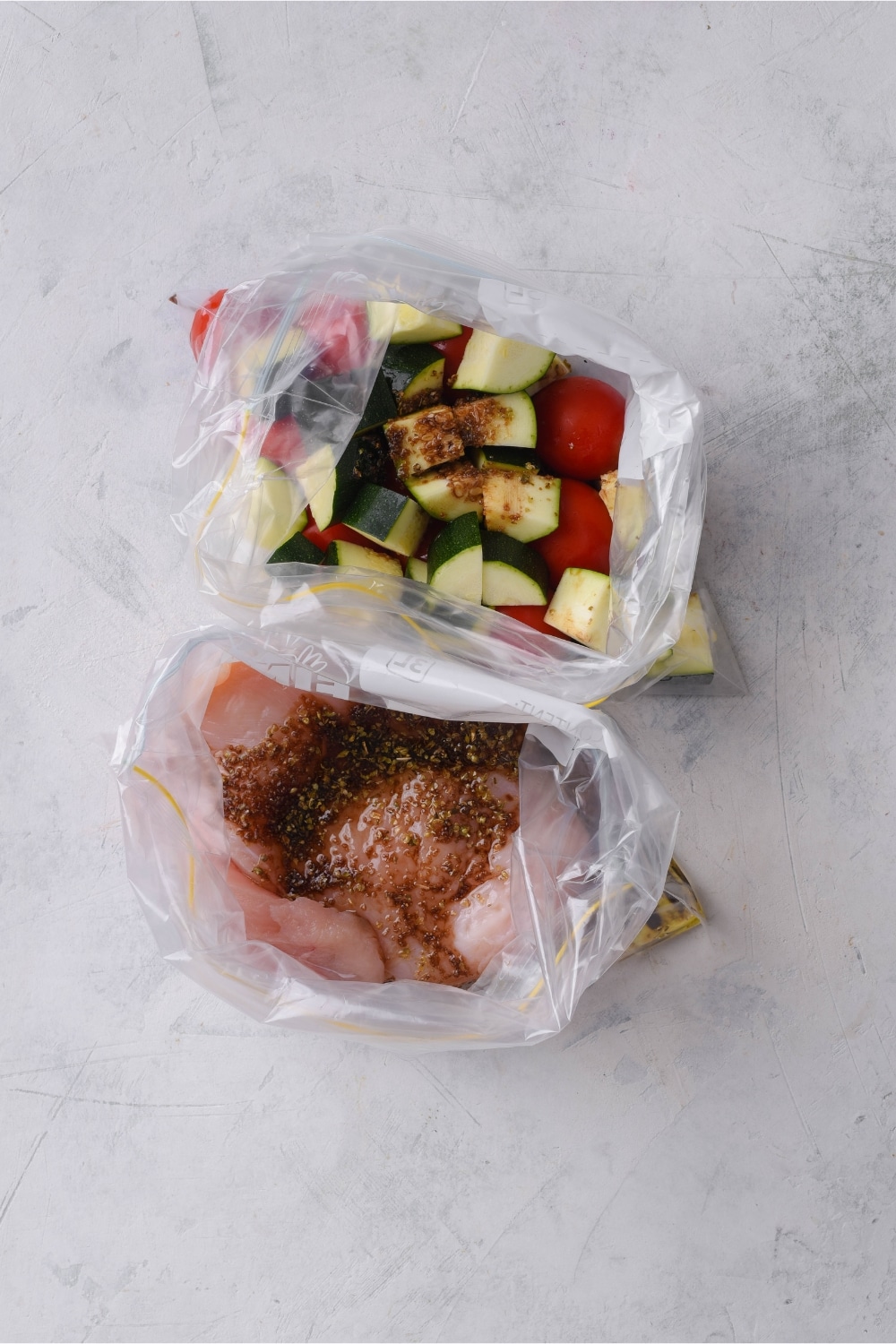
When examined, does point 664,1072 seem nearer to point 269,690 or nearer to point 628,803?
point 628,803

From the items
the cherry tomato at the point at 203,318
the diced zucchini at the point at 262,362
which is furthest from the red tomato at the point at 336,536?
the cherry tomato at the point at 203,318

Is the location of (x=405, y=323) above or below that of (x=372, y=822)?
above

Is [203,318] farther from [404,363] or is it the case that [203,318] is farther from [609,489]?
[609,489]

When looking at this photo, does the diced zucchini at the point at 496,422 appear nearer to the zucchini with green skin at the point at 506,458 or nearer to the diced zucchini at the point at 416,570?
the zucchini with green skin at the point at 506,458

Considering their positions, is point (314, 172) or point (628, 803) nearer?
point (628, 803)

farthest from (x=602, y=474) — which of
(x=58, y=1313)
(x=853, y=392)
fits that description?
(x=58, y=1313)

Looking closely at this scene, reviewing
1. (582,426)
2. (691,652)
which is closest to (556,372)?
(582,426)
